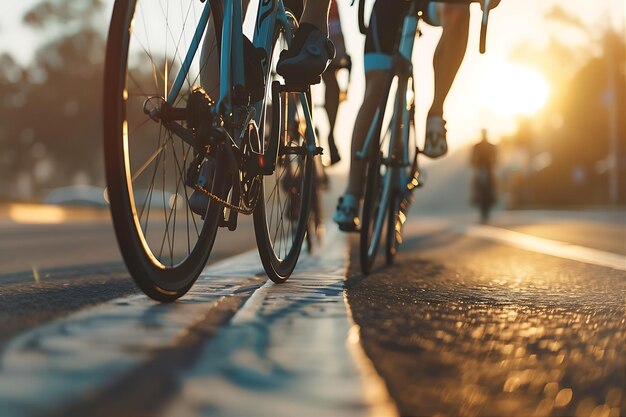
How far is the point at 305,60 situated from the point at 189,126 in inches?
33.0

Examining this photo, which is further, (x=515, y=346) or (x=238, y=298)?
(x=238, y=298)

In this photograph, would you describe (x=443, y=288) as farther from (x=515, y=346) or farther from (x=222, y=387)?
(x=222, y=387)

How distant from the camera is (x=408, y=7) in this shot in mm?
5312

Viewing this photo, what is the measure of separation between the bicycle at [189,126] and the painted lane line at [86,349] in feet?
0.45

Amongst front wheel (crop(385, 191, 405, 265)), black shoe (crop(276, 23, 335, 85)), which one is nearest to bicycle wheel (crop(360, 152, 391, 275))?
front wheel (crop(385, 191, 405, 265))

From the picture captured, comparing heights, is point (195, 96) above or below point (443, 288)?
above

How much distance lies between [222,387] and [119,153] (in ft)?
3.49

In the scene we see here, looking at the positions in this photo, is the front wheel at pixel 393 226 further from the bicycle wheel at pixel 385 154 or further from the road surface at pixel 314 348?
the road surface at pixel 314 348

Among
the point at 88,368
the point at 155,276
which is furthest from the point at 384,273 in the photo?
the point at 88,368

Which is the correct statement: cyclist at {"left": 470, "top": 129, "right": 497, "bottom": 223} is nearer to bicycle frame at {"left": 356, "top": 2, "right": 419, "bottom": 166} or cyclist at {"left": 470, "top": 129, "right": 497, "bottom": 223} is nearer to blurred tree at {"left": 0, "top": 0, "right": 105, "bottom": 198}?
bicycle frame at {"left": 356, "top": 2, "right": 419, "bottom": 166}

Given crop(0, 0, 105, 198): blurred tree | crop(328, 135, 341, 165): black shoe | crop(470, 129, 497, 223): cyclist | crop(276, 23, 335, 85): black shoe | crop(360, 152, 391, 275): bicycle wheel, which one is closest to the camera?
crop(276, 23, 335, 85): black shoe

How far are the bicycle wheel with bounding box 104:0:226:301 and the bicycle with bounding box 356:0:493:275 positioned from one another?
155 centimetres

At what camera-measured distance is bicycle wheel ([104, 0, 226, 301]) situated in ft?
8.43

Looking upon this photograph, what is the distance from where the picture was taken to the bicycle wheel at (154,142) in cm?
257
